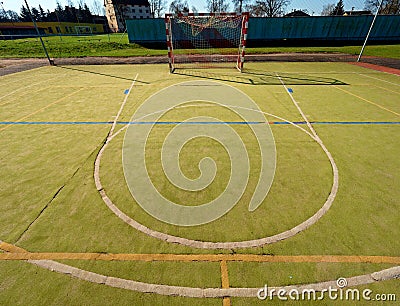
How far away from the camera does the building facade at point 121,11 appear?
233ft

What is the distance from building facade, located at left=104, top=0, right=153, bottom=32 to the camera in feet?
233

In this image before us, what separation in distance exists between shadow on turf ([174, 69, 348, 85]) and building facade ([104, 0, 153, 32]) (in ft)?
228

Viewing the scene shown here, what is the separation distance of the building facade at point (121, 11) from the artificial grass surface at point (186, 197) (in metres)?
75.6

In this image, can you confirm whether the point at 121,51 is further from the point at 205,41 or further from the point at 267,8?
the point at 267,8

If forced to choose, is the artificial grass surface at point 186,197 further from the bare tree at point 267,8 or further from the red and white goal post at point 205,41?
the bare tree at point 267,8

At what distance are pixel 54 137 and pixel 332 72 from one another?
19.3 metres

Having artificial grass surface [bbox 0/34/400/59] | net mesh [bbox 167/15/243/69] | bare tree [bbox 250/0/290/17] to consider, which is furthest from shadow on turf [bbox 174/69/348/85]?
bare tree [bbox 250/0/290/17]

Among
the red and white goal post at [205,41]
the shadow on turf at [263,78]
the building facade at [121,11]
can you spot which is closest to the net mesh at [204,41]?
the red and white goal post at [205,41]

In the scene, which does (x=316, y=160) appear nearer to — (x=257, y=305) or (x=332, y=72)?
(x=257, y=305)

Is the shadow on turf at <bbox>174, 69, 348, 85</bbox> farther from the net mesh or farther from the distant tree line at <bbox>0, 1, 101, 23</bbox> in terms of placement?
the distant tree line at <bbox>0, 1, 101, 23</bbox>

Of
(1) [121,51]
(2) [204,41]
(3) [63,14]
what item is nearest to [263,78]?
(2) [204,41]

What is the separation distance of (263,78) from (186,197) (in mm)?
13056

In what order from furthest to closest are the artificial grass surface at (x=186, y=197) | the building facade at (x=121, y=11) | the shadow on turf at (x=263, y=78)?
the building facade at (x=121, y=11), the shadow on turf at (x=263, y=78), the artificial grass surface at (x=186, y=197)

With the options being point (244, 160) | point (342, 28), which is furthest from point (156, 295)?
point (342, 28)
